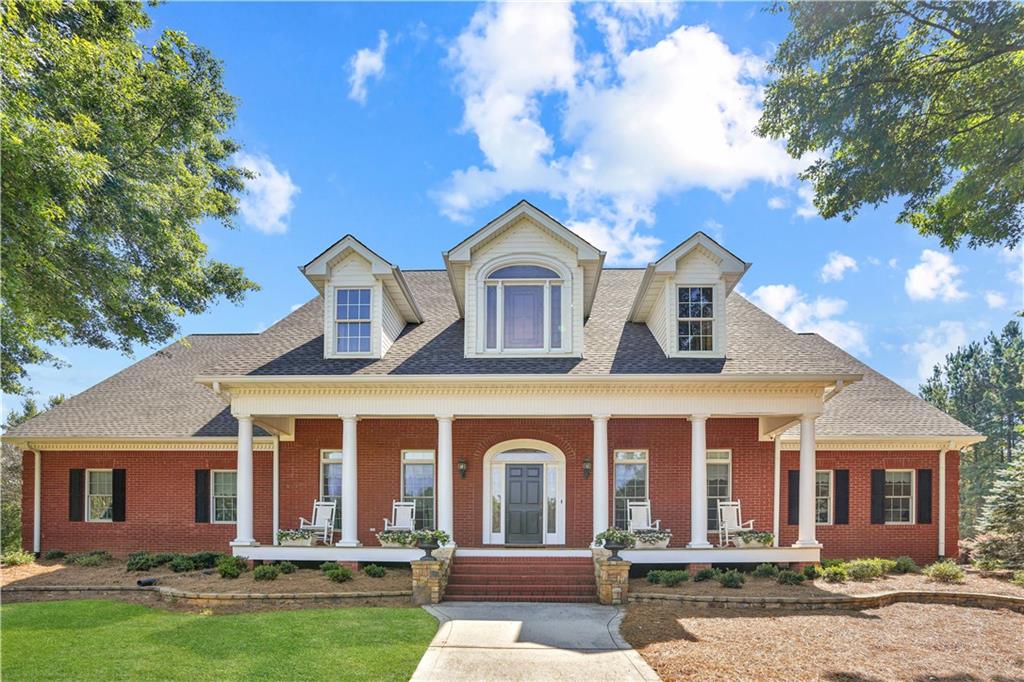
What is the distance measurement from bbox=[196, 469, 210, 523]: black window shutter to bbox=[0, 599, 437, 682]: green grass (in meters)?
6.12

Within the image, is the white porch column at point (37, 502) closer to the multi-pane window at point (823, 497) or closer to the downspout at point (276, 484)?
the downspout at point (276, 484)

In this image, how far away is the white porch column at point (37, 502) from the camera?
17750 millimetres

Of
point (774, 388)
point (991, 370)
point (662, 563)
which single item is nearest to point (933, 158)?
point (774, 388)

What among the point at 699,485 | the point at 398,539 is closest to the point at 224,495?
the point at 398,539

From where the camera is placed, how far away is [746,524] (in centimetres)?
1648

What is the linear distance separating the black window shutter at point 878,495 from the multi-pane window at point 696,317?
6980mm

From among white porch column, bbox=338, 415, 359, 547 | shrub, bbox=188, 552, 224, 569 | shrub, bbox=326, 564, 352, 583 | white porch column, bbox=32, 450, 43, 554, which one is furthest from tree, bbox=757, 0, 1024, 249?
white porch column, bbox=32, 450, 43, 554

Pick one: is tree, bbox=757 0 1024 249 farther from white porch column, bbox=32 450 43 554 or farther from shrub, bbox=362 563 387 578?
white porch column, bbox=32 450 43 554

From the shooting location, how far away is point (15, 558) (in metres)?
16.4

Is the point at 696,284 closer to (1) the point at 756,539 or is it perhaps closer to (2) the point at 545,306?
(2) the point at 545,306

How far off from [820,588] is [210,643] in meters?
11.2

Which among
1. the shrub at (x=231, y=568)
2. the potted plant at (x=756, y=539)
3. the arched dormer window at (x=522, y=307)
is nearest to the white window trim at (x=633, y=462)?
the potted plant at (x=756, y=539)

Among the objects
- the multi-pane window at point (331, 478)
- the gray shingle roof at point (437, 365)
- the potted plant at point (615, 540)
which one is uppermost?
the gray shingle roof at point (437, 365)

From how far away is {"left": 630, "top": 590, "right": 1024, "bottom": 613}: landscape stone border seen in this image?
39.0 feet
